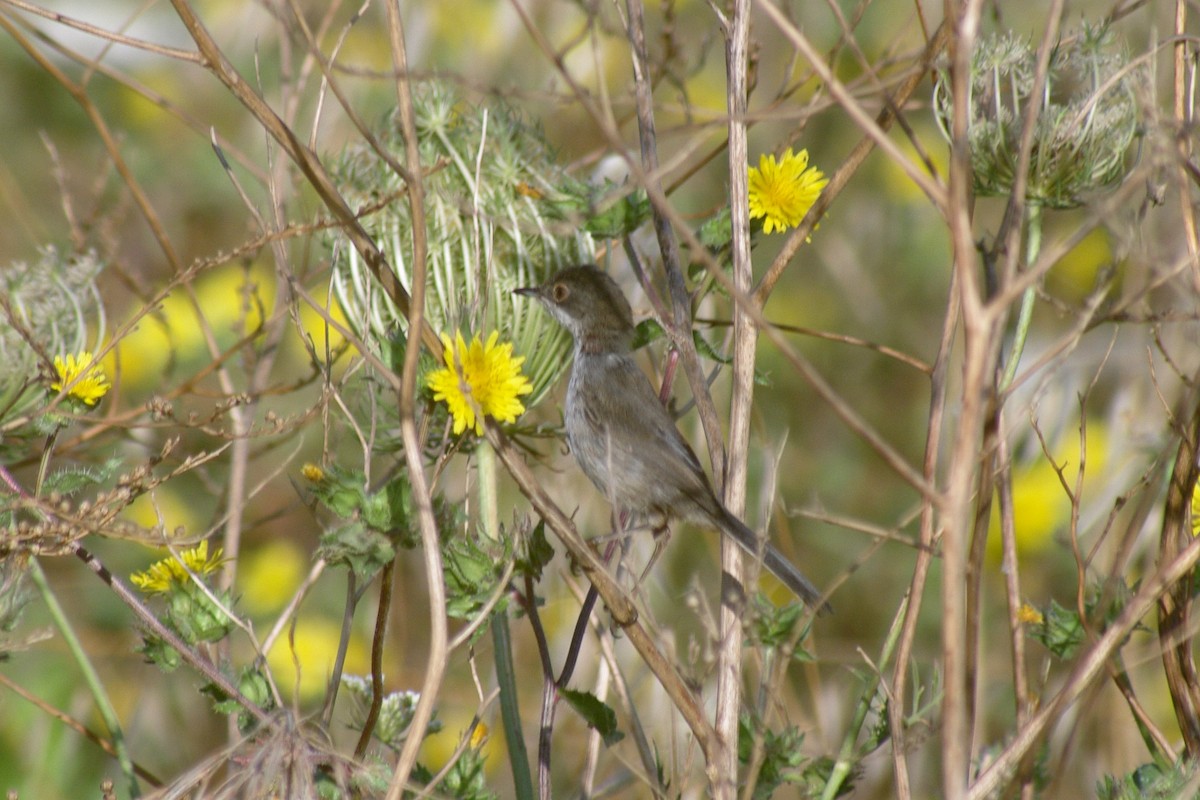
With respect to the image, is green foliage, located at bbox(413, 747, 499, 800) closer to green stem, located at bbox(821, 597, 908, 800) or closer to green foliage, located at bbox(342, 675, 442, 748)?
green foliage, located at bbox(342, 675, 442, 748)

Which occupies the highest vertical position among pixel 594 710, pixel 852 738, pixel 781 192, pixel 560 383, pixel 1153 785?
pixel 781 192

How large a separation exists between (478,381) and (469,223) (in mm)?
508

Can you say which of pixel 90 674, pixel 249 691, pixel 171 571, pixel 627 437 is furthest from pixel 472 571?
pixel 627 437

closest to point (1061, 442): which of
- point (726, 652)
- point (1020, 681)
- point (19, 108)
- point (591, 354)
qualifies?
point (591, 354)

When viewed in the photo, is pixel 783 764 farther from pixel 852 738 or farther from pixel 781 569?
pixel 781 569

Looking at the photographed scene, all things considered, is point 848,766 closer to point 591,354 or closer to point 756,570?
point 756,570

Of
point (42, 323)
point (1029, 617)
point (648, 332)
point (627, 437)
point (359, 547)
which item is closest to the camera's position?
point (359, 547)

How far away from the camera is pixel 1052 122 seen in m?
2.52

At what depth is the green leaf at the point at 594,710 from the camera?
89.2 inches

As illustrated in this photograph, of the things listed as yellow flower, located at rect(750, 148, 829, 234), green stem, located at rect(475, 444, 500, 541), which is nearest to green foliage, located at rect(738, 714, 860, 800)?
green stem, located at rect(475, 444, 500, 541)

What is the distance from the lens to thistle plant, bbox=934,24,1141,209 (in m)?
2.51

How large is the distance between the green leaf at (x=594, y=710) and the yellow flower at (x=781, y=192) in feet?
3.49

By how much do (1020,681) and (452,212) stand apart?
1.56 m

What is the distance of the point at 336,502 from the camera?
7.22 feet
